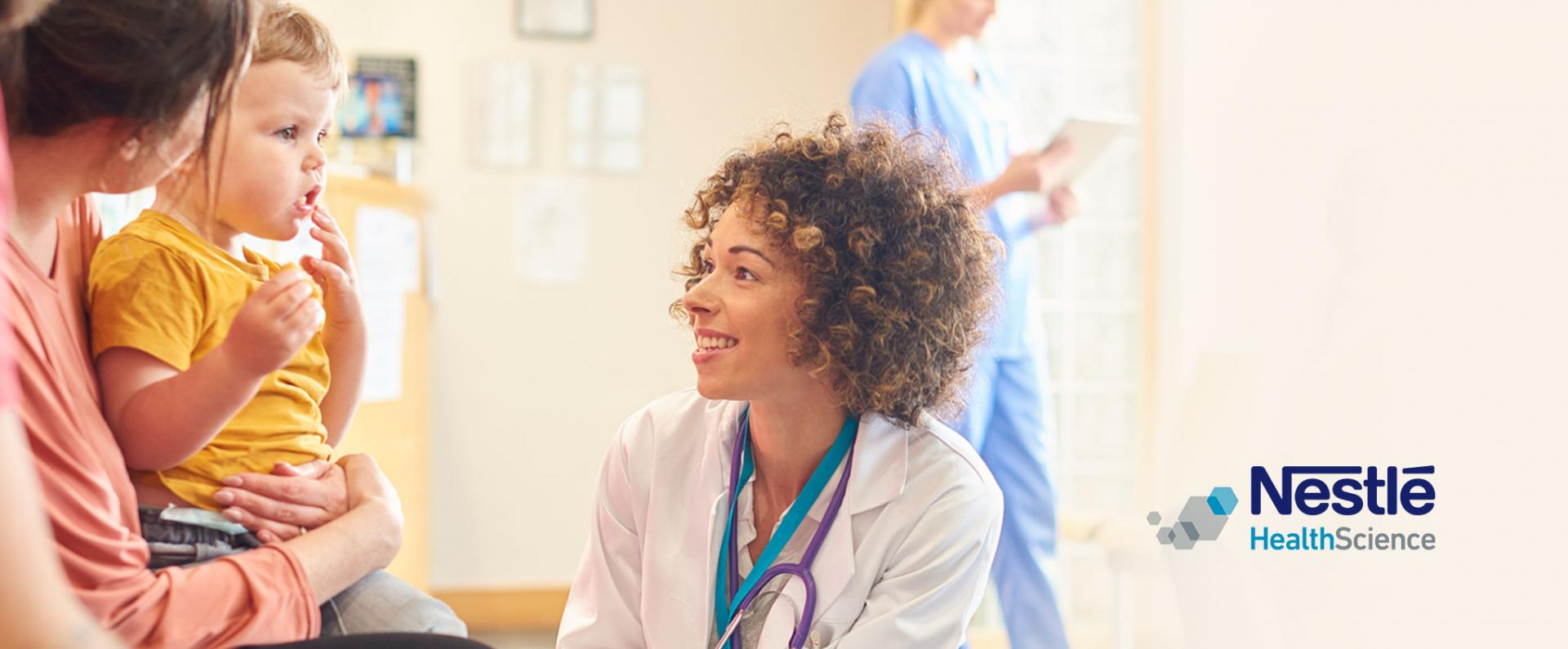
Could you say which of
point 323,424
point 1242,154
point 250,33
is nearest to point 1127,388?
point 1242,154

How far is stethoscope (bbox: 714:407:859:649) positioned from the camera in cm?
139

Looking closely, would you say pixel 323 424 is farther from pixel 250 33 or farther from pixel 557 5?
pixel 557 5

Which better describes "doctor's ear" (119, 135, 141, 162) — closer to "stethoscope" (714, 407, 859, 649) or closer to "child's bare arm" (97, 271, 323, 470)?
"child's bare arm" (97, 271, 323, 470)

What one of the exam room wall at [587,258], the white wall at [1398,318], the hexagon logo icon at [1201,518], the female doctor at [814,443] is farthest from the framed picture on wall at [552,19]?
the female doctor at [814,443]

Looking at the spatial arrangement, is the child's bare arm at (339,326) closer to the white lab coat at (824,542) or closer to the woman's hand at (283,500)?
the woman's hand at (283,500)

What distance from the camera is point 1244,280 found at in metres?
2.79

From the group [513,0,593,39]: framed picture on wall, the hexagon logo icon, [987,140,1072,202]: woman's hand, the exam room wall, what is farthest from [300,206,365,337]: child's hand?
[513,0,593,39]: framed picture on wall

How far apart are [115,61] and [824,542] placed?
0.83 m

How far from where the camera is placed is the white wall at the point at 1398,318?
1974mm

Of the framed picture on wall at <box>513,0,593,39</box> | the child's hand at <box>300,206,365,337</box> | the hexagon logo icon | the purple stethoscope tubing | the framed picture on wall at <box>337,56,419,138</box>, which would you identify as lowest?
the hexagon logo icon

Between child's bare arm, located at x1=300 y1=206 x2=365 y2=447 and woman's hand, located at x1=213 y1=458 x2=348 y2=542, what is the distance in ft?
0.36

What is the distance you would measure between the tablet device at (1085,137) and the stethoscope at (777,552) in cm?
120

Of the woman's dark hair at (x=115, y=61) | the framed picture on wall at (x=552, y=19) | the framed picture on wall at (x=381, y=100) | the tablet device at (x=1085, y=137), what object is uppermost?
the framed picture on wall at (x=552, y=19)

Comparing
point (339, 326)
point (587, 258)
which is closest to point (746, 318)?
point (339, 326)
